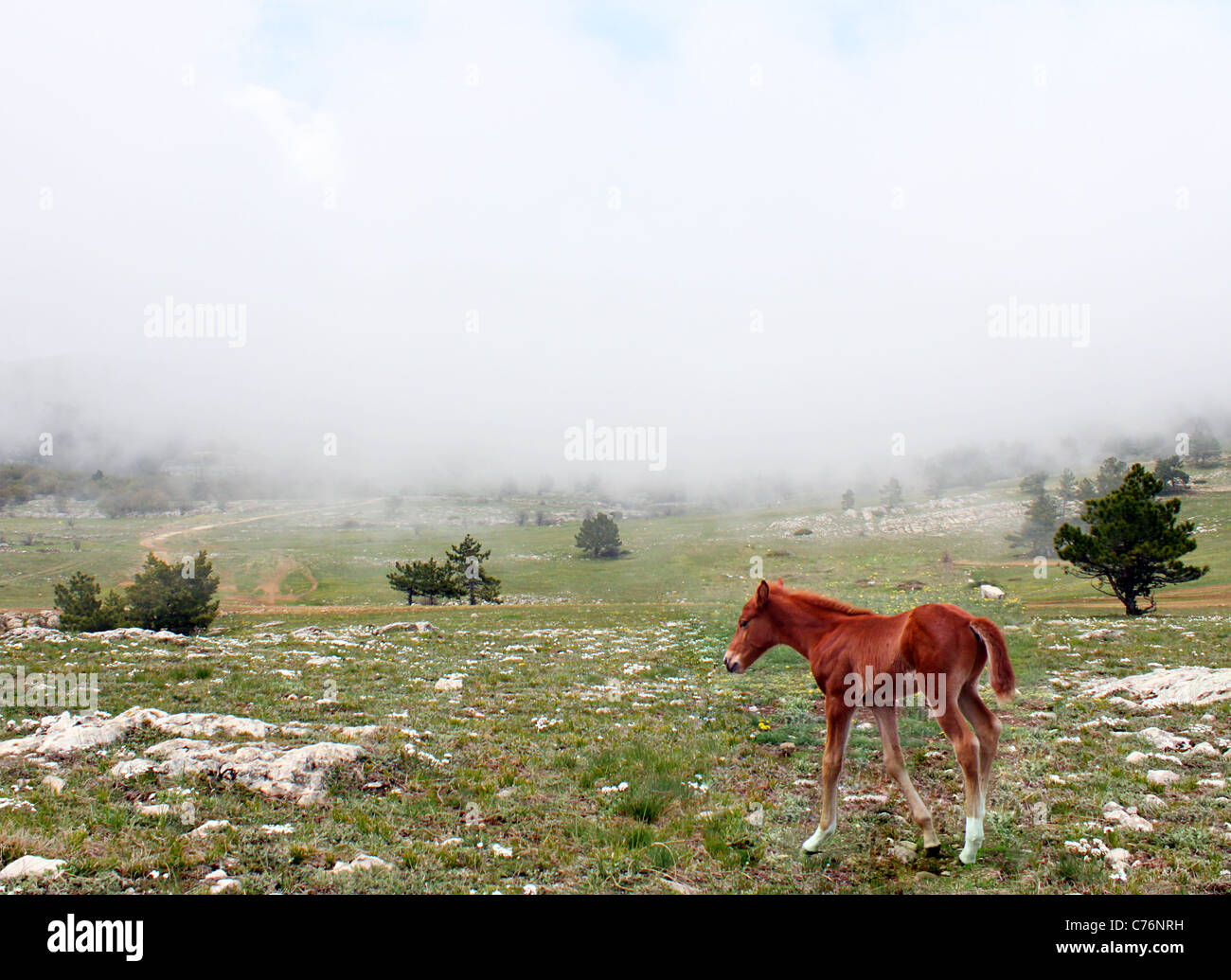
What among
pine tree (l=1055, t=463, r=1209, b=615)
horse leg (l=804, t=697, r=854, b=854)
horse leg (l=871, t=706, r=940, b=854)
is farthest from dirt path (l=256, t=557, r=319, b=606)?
horse leg (l=871, t=706, r=940, b=854)

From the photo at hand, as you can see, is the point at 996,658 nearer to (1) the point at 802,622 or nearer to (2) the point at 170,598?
(1) the point at 802,622

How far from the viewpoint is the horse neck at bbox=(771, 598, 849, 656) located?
811cm

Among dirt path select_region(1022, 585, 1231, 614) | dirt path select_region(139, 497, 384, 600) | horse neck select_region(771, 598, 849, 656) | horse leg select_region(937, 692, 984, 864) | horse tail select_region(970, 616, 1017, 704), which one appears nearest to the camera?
horse leg select_region(937, 692, 984, 864)

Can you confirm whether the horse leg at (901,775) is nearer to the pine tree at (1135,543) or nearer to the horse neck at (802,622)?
the horse neck at (802,622)

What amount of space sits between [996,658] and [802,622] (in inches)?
89.2

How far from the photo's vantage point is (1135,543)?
119 feet

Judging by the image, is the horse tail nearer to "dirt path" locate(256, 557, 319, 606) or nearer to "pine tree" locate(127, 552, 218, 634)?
"pine tree" locate(127, 552, 218, 634)

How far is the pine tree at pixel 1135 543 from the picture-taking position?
3569cm

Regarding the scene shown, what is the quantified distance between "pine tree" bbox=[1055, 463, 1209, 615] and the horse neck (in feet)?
127

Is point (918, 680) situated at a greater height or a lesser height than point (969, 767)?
greater

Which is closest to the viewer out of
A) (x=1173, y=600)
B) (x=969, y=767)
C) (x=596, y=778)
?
(x=969, y=767)

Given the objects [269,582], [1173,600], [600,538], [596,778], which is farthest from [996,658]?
[269,582]
